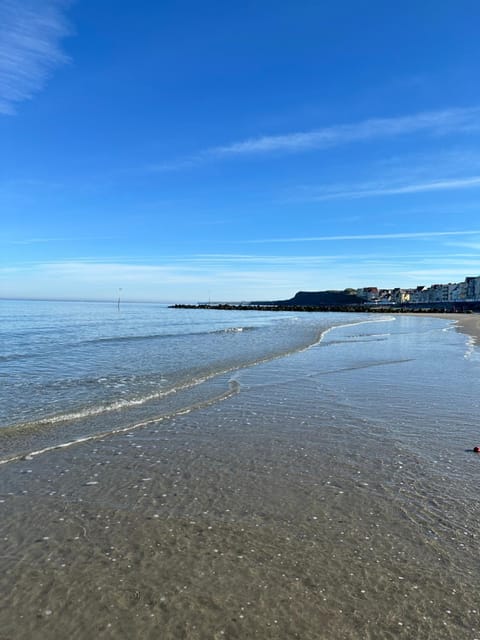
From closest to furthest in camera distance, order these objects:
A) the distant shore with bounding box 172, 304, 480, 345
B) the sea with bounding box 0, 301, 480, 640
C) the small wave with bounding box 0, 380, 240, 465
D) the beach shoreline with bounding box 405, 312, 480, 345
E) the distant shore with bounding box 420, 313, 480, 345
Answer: the sea with bounding box 0, 301, 480, 640, the small wave with bounding box 0, 380, 240, 465, the distant shore with bounding box 420, 313, 480, 345, the beach shoreline with bounding box 405, 312, 480, 345, the distant shore with bounding box 172, 304, 480, 345

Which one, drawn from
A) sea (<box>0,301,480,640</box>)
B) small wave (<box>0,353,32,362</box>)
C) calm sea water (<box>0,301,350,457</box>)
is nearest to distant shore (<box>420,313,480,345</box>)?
calm sea water (<box>0,301,350,457</box>)

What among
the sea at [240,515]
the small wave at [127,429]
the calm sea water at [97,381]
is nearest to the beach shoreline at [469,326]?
the calm sea water at [97,381]

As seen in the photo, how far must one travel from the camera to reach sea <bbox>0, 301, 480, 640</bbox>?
3.51m

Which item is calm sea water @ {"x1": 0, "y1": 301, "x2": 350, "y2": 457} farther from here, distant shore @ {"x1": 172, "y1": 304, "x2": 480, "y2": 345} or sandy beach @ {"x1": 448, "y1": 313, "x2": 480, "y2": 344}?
distant shore @ {"x1": 172, "y1": 304, "x2": 480, "y2": 345}

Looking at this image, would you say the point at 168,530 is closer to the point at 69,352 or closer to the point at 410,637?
the point at 410,637

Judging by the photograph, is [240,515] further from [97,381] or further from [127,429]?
[97,381]

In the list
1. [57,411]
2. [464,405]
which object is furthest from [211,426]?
[464,405]

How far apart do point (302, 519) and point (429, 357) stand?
57.6 feet

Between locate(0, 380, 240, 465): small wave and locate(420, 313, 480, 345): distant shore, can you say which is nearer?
locate(0, 380, 240, 465): small wave

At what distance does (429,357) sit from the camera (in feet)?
67.6

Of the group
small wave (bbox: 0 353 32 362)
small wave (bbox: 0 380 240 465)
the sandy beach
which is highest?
the sandy beach

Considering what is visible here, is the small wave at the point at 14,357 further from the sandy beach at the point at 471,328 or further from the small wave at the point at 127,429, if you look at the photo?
the sandy beach at the point at 471,328

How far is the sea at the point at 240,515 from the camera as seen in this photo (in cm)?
351

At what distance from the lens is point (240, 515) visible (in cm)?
520
